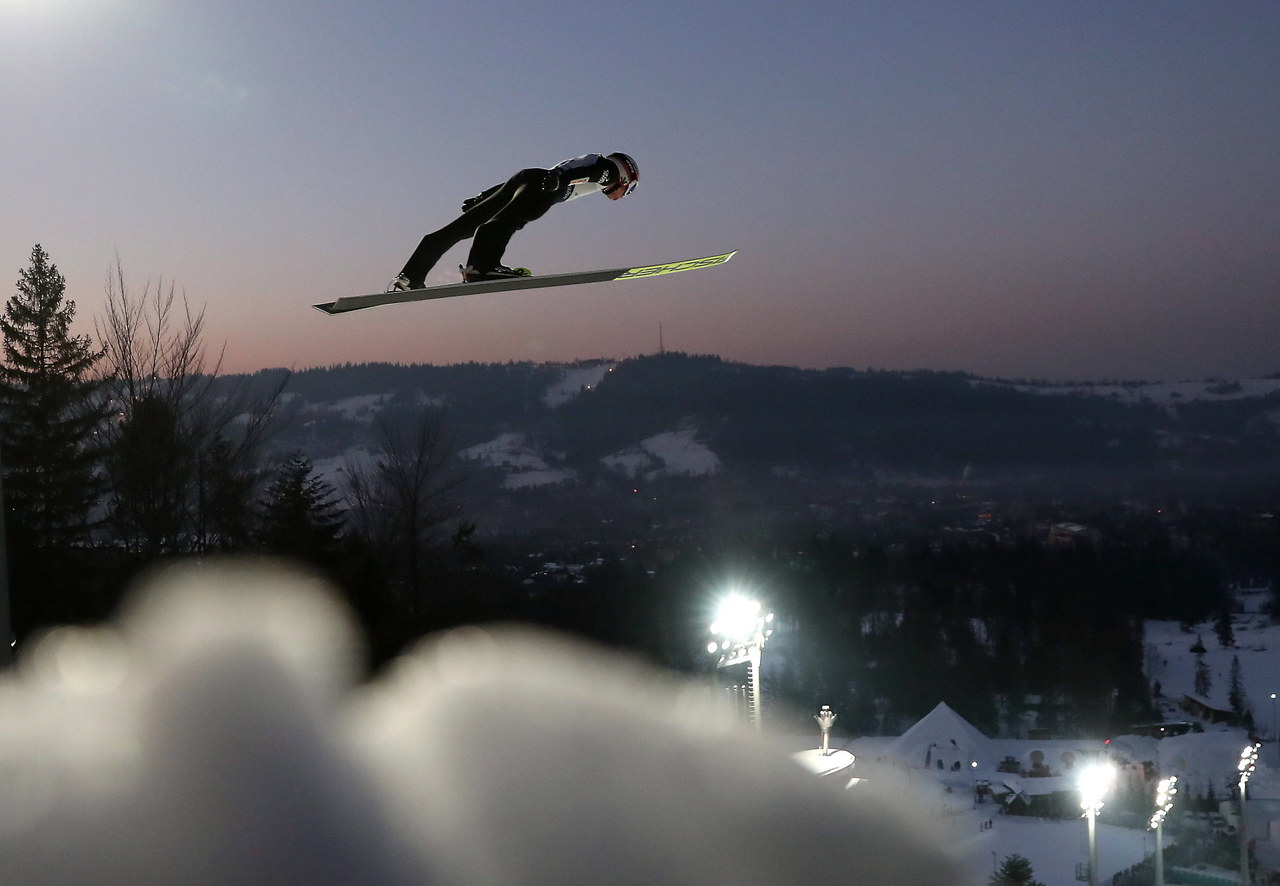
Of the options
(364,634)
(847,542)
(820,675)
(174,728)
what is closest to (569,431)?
(847,542)

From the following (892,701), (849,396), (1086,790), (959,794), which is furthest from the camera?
(849,396)

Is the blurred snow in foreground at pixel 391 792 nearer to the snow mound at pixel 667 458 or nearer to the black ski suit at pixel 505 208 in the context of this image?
the black ski suit at pixel 505 208

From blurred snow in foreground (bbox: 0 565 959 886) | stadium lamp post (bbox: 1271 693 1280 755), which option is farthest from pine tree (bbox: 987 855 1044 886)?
stadium lamp post (bbox: 1271 693 1280 755)

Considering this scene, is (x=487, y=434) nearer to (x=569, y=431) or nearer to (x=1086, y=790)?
(x=569, y=431)

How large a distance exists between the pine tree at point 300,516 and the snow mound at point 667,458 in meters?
66.7

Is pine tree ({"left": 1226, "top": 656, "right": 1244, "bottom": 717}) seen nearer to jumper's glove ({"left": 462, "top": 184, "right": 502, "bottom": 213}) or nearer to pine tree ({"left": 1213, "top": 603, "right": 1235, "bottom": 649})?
pine tree ({"left": 1213, "top": 603, "right": 1235, "bottom": 649})

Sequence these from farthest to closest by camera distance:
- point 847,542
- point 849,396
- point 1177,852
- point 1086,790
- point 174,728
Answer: point 849,396
point 847,542
point 1177,852
point 1086,790
point 174,728

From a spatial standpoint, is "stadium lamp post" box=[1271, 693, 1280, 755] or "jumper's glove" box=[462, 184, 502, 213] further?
"stadium lamp post" box=[1271, 693, 1280, 755]

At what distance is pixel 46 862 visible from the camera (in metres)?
5.30

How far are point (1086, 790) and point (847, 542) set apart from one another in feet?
193

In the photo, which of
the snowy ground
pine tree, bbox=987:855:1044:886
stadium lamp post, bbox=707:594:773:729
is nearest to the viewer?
stadium lamp post, bbox=707:594:773:729

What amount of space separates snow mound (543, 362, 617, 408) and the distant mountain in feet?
0.90

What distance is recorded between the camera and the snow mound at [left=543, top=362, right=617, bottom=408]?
4053 inches

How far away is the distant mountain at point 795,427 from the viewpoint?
84.2 metres
